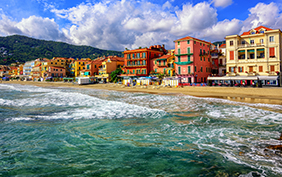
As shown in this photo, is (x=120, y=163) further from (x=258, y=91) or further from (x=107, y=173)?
Result: (x=258, y=91)

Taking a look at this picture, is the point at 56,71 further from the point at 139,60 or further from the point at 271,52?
the point at 271,52

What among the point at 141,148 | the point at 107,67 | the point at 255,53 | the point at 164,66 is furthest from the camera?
the point at 107,67

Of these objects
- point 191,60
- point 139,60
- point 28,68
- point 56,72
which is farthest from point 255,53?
point 28,68

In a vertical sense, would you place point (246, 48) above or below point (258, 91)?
above

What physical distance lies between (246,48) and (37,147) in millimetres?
42102

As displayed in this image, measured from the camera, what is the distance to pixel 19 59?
543 feet

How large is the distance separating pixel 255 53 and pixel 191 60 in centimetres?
1374

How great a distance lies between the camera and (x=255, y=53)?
121ft

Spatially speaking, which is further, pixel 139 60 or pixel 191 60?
pixel 139 60

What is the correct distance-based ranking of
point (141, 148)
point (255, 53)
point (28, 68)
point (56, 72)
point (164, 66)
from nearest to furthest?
point (141, 148)
point (255, 53)
point (164, 66)
point (56, 72)
point (28, 68)

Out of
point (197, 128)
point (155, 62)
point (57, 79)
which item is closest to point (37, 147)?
point (197, 128)

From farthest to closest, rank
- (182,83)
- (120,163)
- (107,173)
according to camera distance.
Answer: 1. (182,83)
2. (120,163)
3. (107,173)

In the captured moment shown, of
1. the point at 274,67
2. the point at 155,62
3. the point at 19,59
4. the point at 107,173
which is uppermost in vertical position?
the point at 19,59

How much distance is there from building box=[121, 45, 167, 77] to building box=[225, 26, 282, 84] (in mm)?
24927
